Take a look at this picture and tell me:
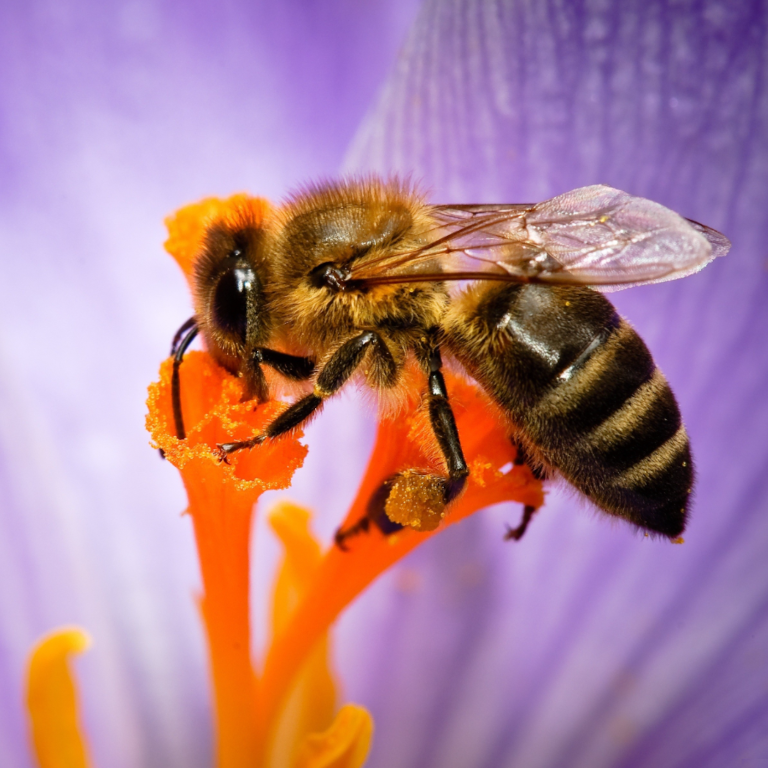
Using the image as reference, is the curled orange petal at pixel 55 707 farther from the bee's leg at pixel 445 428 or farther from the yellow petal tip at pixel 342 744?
the bee's leg at pixel 445 428

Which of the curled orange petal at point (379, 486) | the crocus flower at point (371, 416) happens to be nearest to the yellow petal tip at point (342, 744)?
the curled orange petal at point (379, 486)

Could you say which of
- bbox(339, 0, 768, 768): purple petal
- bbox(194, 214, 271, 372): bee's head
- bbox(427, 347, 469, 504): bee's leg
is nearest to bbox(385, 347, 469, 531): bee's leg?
bbox(427, 347, 469, 504): bee's leg

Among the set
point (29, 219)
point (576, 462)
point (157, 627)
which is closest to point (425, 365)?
point (576, 462)

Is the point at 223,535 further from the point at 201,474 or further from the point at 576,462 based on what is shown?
the point at 576,462

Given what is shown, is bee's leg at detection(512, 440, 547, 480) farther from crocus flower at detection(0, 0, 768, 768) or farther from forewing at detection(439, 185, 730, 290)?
crocus flower at detection(0, 0, 768, 768)

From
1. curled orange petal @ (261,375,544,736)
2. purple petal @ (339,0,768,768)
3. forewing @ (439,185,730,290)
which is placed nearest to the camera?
forewing @ (439,185,730,290)

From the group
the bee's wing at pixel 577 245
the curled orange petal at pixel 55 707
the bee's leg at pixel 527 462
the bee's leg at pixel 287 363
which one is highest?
the bee's wing at pixel 577 245

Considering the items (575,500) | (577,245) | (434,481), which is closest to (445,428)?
(434,481)
